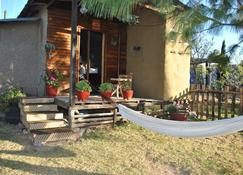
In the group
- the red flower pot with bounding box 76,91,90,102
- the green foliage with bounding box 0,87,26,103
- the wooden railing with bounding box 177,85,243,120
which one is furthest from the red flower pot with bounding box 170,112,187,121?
the green foliage with bounding box 0,87,26,103

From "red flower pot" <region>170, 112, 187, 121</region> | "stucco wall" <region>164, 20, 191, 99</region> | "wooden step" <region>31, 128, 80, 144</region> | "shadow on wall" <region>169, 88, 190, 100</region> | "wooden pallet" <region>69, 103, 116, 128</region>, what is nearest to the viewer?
"wooden step" <region>31, 128, 80, 144</region>

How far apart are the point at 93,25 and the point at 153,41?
176 cm

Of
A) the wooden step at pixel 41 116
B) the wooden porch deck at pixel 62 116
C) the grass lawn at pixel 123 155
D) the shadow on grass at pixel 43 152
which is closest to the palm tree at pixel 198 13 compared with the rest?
the grass lawn at pixel 123 155

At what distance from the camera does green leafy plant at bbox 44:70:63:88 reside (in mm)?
7991

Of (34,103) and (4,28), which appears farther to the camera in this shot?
(4,28)

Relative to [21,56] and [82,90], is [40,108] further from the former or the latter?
[21,56]

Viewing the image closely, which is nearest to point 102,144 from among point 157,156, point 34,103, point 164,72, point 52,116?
point 157,156

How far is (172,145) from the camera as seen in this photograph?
6102 millimetres

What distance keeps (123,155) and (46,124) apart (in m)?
1.98

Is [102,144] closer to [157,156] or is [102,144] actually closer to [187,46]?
[157,156]

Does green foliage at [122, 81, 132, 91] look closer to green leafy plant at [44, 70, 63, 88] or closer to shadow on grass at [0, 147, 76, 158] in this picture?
green leafy plant at [44, 70, 63, 88]

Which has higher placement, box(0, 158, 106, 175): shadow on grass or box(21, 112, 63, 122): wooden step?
box(21, 112, 63, 122): wooden step

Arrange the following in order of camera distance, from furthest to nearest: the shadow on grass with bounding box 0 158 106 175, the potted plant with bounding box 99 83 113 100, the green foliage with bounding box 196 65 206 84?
the green foliage with bounding box 196 65 206 84, the potted plant with bounding box 99 83 113 100, the shadow on grass with bounding box 0 158 106 175

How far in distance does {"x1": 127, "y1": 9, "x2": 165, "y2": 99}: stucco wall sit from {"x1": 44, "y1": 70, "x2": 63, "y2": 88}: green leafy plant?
2306 millimetres
